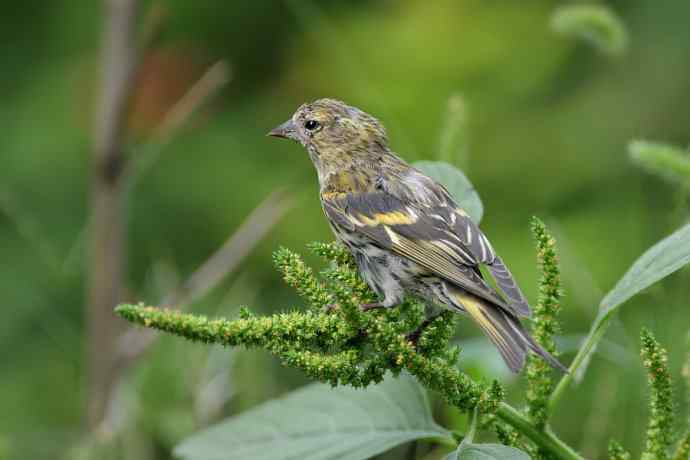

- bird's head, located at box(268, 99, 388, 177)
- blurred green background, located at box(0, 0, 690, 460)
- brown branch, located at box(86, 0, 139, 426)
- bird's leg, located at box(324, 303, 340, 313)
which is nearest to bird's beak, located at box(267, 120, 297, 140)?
bird's head, located at box(268, 99, 388, 177)

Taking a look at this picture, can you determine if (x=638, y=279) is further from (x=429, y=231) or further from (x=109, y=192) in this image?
(x=109, y=192)

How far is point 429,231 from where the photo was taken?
10.0 feet

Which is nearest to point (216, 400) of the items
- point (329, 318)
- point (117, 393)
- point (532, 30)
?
point (117, 393)

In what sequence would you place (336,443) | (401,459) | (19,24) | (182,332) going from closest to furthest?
1. (182,332)
2. (336,443)
3. (401,459)
4. (19,24)

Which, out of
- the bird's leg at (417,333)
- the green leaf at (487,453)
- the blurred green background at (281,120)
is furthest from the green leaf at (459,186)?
the blurred green background at (281,120)

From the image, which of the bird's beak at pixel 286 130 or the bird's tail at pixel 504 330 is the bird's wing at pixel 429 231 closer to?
the bird's tail at pixel 504 330

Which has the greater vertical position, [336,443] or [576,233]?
[576,233]

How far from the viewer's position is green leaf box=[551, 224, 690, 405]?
2.04 meters

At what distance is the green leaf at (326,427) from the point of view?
2.29 m

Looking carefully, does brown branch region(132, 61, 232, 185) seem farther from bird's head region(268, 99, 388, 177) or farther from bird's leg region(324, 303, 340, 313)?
bird's leg region(324, 303, 340, 313)

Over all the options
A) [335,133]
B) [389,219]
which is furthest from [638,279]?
[335,133]

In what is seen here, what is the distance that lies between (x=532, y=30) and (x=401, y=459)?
11.3ft

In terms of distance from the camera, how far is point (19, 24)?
6.39m

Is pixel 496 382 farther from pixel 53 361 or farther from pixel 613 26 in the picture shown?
pixel 53 361
